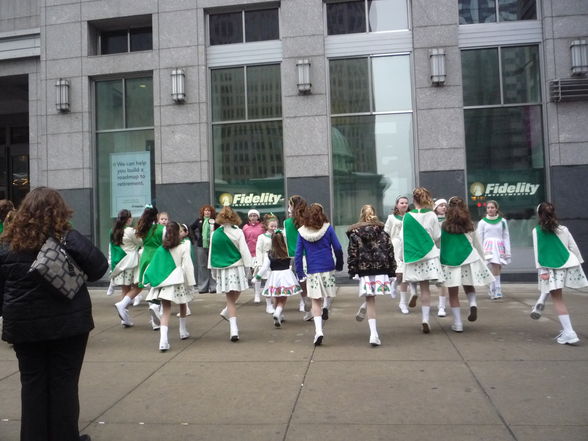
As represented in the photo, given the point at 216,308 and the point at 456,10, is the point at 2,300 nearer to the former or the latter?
the point at 216,308

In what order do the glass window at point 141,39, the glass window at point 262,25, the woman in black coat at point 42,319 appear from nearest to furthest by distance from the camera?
the woman in black coat at point 42,319
the glass window at point 262,25
the glass window at point 141,39

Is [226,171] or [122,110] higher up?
[122,110]

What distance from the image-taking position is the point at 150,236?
8523 mm

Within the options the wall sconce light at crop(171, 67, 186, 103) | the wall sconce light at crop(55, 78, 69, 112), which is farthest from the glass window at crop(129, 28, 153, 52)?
the wall sconce light at crop(55, 78, 69, 112)

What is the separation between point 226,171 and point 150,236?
6.19 metres

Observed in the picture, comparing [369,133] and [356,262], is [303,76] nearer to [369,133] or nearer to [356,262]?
[369,133]

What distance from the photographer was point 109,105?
15375 millimetres

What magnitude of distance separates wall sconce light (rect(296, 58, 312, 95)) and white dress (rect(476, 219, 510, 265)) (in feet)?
18.8

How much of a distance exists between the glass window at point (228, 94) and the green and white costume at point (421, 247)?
8070 mm

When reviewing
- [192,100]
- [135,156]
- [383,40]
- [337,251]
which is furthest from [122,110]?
[337,251]

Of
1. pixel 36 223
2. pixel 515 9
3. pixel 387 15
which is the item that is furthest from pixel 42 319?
pixel 515 9

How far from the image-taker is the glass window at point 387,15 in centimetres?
1395

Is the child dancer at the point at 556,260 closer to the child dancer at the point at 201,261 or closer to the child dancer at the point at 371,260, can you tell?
the child dancer at the point at 371,260

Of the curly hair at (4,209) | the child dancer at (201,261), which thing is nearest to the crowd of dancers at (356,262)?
the curly hair at (4,209)
